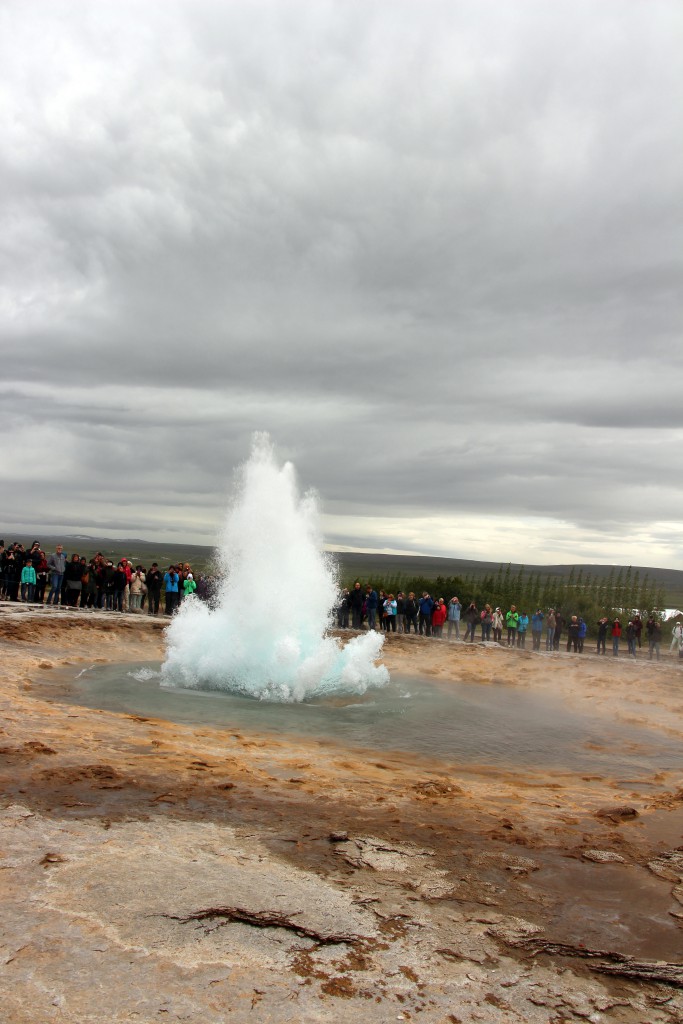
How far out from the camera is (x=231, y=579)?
535 inches

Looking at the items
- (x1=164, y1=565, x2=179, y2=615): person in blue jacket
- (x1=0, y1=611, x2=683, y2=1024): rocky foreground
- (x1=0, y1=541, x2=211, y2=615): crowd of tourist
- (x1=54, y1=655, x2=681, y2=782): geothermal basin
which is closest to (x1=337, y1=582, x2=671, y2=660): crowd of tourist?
(x1=0, y1=541, x2=211, y2=615): crowd of tourist

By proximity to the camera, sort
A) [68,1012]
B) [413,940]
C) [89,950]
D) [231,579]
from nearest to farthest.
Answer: [68,1012], [89,950], [413,940], [231,579]

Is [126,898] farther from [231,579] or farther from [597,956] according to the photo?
[231,579]

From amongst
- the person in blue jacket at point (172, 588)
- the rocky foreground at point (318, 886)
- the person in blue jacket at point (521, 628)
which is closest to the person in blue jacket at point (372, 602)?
the person in blue jacket at point (521, 628)

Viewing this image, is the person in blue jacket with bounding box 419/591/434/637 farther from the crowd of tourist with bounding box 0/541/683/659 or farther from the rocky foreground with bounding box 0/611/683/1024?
the rocky foreground with bounding box 0/611/683/1024

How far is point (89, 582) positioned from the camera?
19078 millimetres

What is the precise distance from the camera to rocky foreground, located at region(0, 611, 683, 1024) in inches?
132

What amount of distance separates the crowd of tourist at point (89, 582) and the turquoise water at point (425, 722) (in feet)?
19.3

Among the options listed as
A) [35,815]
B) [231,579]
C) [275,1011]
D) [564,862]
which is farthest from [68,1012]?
Result: [231,579]

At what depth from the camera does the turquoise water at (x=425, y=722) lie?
358 inches

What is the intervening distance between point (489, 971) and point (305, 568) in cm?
1044

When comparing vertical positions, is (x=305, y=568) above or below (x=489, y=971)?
above

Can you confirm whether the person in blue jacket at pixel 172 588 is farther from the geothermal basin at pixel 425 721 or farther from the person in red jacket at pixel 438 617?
the person in red jacket at pixel 438 617

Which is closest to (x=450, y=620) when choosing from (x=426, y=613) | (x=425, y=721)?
(x=426, y=613)
